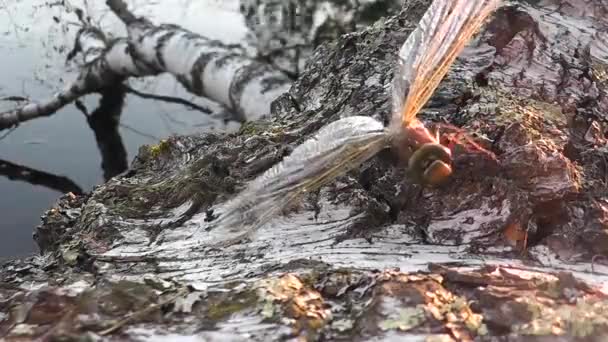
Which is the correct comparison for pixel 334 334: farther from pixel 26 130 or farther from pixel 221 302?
pixel 26 130

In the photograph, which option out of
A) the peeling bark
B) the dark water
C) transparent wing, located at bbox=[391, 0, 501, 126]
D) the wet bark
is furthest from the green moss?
the dark water

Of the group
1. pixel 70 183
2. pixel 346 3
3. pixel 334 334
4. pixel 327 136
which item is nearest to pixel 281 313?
pixel 334 334

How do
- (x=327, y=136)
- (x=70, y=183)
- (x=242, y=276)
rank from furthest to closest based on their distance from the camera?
1. (x=70, y=183)
2. (x=327, y=136)
3. (x=242, y=276)

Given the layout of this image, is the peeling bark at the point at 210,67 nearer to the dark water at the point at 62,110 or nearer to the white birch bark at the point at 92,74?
the white birch bark at the point at 92,74

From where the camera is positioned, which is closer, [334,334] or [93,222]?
[334,334]

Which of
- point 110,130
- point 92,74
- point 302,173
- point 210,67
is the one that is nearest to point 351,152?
point 302,173

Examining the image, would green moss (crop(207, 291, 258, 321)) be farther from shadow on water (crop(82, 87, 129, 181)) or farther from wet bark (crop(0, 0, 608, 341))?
shadow on water (crop(82, 87, 129, 181))

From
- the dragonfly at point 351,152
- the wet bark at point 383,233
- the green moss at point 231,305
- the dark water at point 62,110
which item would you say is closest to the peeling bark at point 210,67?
the dark water at point 62,110

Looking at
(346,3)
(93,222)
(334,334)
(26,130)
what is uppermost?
(346,3)
